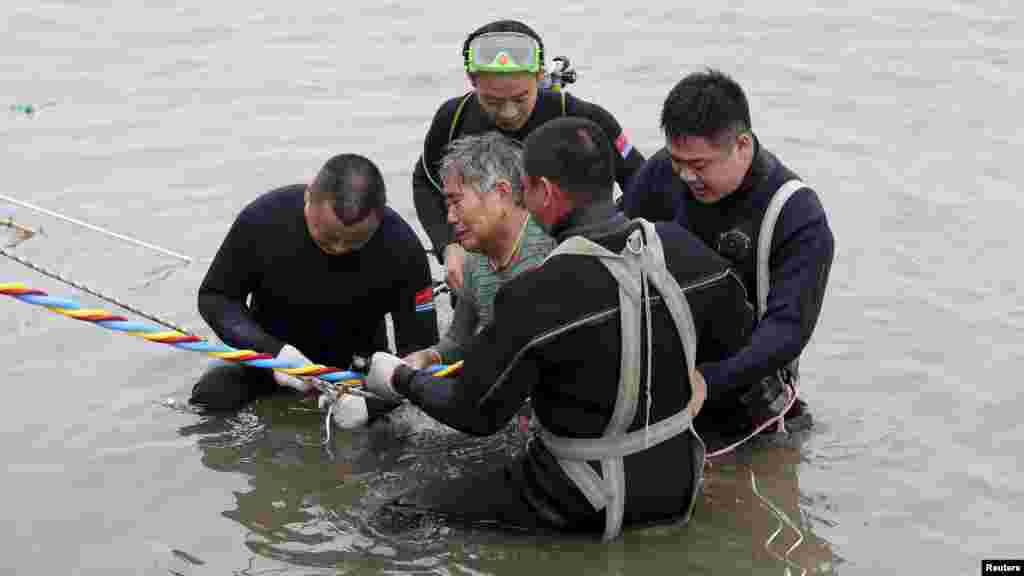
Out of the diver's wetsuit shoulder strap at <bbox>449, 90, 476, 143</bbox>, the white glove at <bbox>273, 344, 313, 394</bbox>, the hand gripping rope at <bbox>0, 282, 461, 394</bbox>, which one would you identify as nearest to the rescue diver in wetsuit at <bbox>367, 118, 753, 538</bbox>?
the hand gripping rope at <bbox>0, 282, 461, 394</bbox>

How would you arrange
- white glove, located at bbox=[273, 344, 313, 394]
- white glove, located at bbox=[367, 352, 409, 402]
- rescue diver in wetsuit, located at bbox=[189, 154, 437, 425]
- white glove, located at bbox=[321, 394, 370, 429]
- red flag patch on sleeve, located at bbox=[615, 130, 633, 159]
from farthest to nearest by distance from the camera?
red flag patch on sleeve, located at bbox=[615, 130, 633, 159] < white glove, located at bbox=[321, 394, 370, 429] < rescue diver in wetsuit, located at bbox=[189, 154, 437, 425] < white glove, located at bbox=[273, 344, 313, 394] < white glove, located at bbox=[367, 352, 409, 402]

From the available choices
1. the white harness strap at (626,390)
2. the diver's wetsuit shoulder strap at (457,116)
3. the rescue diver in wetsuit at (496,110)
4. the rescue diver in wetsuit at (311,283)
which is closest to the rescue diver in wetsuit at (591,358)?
the white harness strap at (626,390)

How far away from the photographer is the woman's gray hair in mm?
5160

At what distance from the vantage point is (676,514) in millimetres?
4992

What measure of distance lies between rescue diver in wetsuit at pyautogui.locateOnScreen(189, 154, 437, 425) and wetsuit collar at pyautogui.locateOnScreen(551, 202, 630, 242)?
1.30m

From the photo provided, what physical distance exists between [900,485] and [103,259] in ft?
16.4

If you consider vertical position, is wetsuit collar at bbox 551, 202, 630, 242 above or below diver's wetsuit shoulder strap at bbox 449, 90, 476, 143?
below

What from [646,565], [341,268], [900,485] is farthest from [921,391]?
[341,268]

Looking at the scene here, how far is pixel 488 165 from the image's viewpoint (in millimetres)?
5160

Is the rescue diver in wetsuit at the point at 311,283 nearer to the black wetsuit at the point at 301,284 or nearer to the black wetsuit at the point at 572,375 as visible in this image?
the black wetsuit at the point at 301,284

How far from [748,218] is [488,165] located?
102 cm

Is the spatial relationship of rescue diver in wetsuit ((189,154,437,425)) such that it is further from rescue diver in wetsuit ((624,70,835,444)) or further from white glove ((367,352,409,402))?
rescue diver in wetsuit ((624,70,835,444))

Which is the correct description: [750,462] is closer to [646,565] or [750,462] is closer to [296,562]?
[646,565]

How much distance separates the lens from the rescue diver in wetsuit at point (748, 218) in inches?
200
